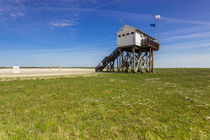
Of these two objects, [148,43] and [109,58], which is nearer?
[148,43]

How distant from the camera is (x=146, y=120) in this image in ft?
9.61

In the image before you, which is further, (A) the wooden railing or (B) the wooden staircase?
(B) the wooden staircase

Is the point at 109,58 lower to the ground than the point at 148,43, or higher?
lower

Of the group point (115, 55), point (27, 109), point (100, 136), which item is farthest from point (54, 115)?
point (115, 55)

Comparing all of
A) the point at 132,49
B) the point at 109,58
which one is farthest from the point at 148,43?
the point at 109,58

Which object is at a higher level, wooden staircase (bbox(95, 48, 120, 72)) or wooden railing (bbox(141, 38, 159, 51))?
wooden railing (bbox(141, 38, 159, 51))

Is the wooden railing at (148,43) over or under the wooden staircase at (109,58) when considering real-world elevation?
over

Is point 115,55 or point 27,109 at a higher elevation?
point 115,55

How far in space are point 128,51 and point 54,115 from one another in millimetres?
24112

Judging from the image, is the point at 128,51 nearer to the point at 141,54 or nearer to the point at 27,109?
the point at 141,54

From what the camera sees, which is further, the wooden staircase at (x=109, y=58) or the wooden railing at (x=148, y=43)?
the wooden staircase at (x=109, y=58)

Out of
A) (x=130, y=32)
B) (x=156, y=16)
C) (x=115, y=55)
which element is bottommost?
(x=115, y=55)

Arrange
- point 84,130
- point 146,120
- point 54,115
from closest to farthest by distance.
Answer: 1. point 84,130
2. point 146,120
3. point 54,115

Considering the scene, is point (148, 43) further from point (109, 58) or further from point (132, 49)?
point (109, 58)
